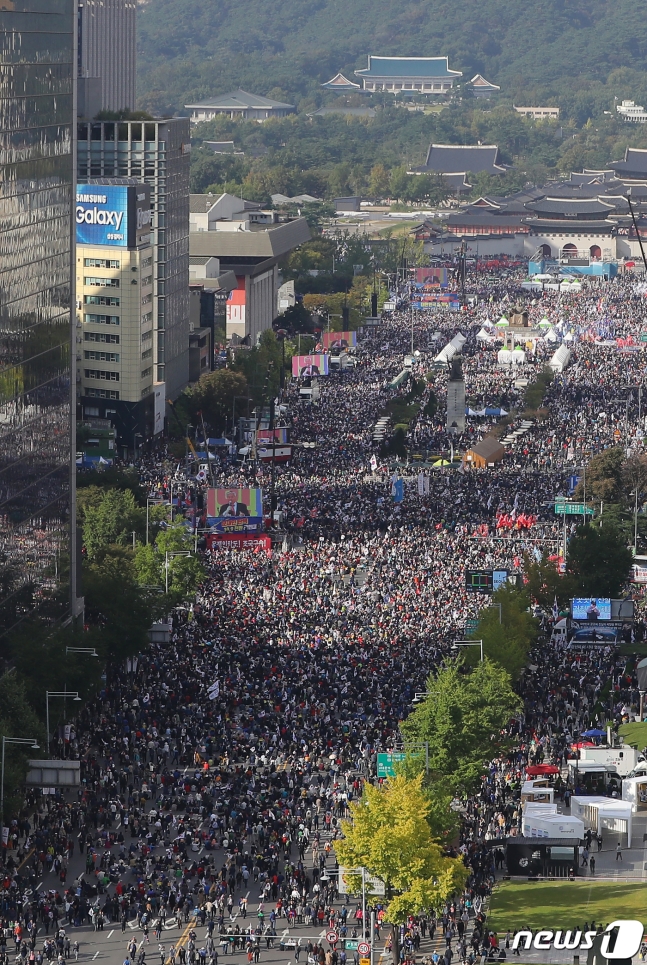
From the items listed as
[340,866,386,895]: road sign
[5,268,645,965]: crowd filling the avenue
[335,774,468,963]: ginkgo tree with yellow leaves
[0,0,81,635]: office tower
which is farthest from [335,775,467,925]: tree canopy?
[0,0,81,635]: office tower

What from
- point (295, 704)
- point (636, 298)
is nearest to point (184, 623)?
point (295, 704)

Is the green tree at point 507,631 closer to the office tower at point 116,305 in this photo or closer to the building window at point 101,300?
the office tower at point 116,305

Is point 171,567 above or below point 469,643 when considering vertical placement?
below

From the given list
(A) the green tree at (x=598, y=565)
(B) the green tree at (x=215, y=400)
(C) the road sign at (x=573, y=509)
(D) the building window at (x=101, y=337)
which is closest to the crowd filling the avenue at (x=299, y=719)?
(C) the road sign at (x=573, y=509)

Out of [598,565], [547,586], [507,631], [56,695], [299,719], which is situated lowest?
[547,586]

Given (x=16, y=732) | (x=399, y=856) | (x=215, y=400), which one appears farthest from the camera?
(x=215, y=400)

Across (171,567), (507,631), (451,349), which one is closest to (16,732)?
(507,631)

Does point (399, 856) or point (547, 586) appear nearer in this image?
point (399, 856)

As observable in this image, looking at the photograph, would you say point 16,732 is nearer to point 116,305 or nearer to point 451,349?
point 116,305

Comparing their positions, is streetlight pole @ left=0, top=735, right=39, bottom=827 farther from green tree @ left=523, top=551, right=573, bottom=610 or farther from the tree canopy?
green tree @ left=523, top=551, right=573, bottom=610
